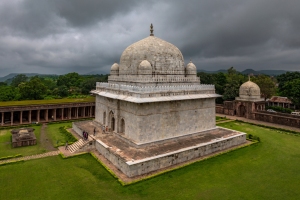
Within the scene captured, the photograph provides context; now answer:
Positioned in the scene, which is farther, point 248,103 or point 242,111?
point 242,111

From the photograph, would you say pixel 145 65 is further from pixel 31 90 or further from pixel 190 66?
pixel 31 90

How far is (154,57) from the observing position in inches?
802

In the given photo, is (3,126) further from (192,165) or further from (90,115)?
(192,165)

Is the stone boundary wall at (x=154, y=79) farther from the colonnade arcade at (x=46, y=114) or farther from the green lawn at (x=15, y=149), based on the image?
the colonnade arcade at (x=46, y=114)

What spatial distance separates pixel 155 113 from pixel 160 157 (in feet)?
14.2

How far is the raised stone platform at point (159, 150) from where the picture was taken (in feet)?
45.4

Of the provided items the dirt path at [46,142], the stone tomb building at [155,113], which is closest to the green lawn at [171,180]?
the stone tomb building at [155,113]

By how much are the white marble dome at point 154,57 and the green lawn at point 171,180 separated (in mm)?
10204

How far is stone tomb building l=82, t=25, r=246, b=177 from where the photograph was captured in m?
15.7

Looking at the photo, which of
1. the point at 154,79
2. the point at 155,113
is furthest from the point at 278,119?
the point at 155,113

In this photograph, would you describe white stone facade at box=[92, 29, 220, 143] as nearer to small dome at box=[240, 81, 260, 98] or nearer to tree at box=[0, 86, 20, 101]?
small dome at box=[240, 81, 260, 98]

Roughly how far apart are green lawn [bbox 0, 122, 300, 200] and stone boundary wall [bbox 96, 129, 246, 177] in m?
1.02

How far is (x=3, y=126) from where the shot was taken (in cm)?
2644

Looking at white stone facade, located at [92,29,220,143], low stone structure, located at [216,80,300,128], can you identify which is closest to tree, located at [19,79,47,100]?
white stone facade, located at [92,29,220,143]
